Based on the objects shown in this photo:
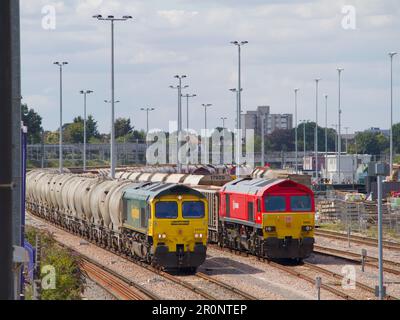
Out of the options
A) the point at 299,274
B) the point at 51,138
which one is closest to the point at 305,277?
the point at 299,274

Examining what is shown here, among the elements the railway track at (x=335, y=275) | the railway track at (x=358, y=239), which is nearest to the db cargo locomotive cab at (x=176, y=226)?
the railway track at (x=335, y=275)

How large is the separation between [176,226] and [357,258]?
883cm

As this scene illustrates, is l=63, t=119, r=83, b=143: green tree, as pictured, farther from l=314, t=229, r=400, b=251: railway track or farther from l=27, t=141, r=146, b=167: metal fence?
l=314, t=229, r=400, b=251: railway track

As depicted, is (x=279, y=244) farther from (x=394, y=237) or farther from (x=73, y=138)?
(x=73, y=138)

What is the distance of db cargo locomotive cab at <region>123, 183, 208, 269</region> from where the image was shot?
29797 millimetres

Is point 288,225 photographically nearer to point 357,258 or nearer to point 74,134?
point 357,258

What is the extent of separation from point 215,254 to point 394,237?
40.5 feet

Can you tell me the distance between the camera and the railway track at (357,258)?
31.6m

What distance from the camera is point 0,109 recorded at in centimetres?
766

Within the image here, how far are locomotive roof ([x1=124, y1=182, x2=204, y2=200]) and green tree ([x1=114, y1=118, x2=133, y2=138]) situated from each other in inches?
6287

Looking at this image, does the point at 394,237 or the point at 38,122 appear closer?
the point at 394,237

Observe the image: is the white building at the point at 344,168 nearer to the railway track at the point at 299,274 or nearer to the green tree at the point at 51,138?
the railway track at the point at 299,274

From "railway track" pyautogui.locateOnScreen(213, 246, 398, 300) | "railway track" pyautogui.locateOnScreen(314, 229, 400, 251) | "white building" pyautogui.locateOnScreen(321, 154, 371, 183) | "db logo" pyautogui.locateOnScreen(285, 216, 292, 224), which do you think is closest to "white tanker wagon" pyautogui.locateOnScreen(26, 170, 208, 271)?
"railway track" pyautogui.locateOnScreen(213, 246, 398, 300)

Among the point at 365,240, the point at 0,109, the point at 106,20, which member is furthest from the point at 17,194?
the point at 106,20
